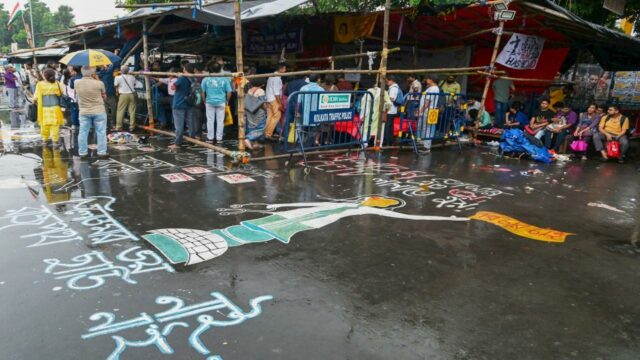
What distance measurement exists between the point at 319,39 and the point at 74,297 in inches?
518

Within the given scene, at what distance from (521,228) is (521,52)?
7618 mm

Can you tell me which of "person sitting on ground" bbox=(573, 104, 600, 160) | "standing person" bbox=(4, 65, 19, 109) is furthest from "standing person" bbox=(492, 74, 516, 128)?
"standing person" bbox=(4, 65, 19, 109)

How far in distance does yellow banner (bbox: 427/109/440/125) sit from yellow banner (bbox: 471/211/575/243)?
4.60m

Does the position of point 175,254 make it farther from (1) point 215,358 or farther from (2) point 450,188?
(2) point 450,188

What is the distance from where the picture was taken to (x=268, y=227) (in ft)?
16.1

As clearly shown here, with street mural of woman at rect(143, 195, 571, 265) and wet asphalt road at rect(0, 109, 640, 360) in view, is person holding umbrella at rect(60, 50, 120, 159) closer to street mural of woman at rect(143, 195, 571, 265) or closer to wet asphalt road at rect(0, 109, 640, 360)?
wet asphalt road at rect(0, 109, 640, 360)

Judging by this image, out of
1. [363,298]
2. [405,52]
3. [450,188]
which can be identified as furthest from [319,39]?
[363,298]

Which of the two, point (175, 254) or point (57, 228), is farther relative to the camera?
point (57, 228)

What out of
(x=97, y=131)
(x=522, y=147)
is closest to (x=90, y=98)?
(x=97, y=131)

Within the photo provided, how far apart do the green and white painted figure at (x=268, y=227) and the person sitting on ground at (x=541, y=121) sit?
661 centimetres

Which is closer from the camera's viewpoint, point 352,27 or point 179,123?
point 179,123

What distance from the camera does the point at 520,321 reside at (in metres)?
3.20

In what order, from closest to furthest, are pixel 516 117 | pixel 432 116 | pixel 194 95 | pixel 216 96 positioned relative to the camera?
pixel 216 96, pixel 194 95, pixel 432 116, pixel 516 117

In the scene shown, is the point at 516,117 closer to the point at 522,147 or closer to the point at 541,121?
the point at 541,121
